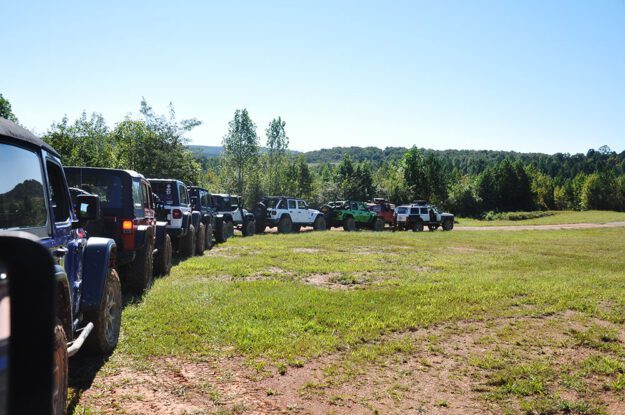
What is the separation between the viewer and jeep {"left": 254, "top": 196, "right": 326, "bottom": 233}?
2250 centimetres

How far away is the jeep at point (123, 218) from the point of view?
6.70m

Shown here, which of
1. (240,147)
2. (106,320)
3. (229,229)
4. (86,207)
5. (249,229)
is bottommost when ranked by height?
(249,229)

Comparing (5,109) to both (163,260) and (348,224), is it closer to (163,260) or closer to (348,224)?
(348,224)

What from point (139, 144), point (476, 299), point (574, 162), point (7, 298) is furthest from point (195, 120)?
point (574, 162)

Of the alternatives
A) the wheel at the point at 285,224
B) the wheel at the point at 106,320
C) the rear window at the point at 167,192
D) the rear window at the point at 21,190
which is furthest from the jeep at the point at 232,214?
the rear window at the point at 21,190

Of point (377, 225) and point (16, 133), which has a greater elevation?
point (16, 133)

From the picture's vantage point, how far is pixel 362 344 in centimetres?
531

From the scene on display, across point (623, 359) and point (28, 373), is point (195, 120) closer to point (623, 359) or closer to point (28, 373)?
point (623, 359)

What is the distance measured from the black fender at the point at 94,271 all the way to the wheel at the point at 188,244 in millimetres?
7200

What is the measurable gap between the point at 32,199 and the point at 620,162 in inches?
7142

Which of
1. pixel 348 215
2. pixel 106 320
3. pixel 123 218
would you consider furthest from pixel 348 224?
pixel 106 320

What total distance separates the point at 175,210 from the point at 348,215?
16378mm

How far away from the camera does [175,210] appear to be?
1054 cm

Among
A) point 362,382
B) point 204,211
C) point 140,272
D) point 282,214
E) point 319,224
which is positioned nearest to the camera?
point 362,382
